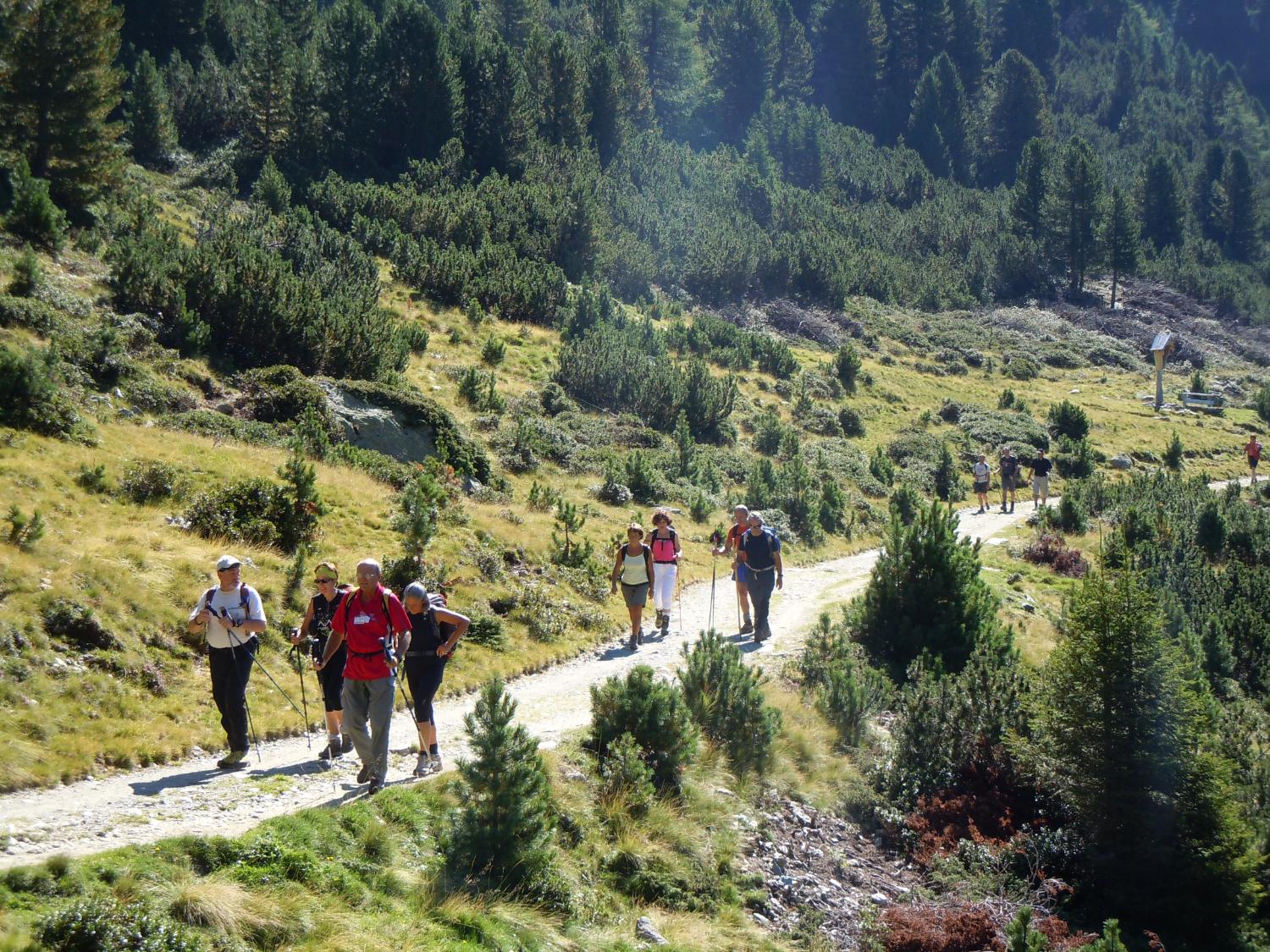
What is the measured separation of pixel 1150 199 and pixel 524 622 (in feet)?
299

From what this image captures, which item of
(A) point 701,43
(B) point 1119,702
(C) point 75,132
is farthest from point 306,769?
(A) point 701,43

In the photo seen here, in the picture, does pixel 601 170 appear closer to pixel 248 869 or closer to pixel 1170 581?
pixel 1170 581

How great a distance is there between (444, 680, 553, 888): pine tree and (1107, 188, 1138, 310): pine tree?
76.3m

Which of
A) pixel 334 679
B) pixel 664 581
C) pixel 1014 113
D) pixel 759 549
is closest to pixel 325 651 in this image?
pixel 334 679

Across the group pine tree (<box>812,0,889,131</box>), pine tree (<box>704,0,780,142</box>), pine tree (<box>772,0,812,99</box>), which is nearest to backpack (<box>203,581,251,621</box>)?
pine tree (<box>704,0,780,142</box>)

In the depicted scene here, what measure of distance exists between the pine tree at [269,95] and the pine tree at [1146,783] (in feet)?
136

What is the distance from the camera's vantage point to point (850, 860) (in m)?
10.3

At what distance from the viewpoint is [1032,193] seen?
76750 mm

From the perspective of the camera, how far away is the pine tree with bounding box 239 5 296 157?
43625 mm

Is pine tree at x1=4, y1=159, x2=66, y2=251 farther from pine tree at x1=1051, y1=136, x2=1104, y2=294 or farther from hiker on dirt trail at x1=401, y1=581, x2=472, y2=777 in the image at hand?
pine tree at x1=1051, y1=136, x2=1104, y2=294

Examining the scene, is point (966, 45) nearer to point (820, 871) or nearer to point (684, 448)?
point (684, 448)

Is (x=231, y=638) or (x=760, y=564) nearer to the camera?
(x=231, y=638)

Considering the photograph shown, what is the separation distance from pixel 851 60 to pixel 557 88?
2329 inches

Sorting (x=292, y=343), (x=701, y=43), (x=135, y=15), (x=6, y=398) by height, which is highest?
(x=701, y=43)
